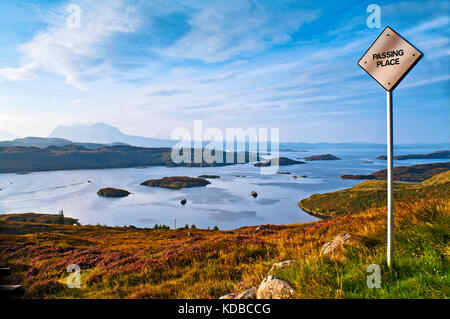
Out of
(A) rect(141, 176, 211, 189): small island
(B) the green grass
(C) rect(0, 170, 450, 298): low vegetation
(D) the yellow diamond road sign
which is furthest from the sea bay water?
(D) the yellow diamond road sign

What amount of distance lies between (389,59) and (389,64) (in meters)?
0.09

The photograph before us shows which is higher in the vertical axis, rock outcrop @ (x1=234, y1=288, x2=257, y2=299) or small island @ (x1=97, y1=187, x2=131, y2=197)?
rock outcrop @ (x1=234, y1=288, x2=257, y2=299)

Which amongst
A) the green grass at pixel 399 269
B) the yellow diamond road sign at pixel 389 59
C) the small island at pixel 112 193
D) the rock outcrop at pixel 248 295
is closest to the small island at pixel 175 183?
the small island at pixel 112 193

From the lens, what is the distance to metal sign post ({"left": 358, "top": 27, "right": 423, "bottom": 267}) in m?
4.20

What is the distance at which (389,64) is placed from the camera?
14.4ft

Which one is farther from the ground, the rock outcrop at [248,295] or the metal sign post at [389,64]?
the metal sign post at [389,64]

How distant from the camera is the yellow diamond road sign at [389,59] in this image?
13.7ft

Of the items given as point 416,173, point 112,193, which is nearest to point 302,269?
point 112,193

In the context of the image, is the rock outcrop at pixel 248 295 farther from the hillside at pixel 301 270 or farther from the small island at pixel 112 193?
the small island at pixel 112 193

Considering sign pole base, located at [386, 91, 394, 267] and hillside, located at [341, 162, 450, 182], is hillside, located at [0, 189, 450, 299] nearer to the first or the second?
sign pole base, located at [386, 91, 394, 267]

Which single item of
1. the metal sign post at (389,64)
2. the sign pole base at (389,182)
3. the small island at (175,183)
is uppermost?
the metal sign post at (389,64)

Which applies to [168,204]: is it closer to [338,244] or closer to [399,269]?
[338,244]
